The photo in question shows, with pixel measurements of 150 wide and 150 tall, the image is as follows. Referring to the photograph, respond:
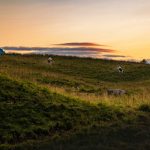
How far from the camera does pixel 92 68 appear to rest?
6378 centimetres

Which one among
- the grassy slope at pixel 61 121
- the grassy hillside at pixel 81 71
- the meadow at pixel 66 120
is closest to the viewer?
the meadow at pixel 66 120

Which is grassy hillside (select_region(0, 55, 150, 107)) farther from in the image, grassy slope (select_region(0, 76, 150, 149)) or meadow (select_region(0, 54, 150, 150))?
grassy slope (select_region(0, 76, 150, 149))

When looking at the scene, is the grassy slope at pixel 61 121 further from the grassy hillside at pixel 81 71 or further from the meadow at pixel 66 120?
the grassy hillside at pixel 81 71

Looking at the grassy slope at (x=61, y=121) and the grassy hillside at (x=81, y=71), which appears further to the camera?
the grassy hillside at (x=81, y=71)

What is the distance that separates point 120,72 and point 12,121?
38315 millimetres

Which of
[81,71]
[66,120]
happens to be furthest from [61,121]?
[81,71]

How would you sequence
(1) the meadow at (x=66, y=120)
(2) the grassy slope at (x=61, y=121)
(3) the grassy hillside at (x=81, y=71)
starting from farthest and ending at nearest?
(3) the grassy hillside at (x=81, y=71) < (2) the grassy slope at (x=61, y=121) < (1) the meadow at (x=66, y=120)

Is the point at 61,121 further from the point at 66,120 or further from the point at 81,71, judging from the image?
the point at 81,71

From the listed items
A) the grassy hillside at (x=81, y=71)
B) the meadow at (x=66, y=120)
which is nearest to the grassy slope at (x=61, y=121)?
the meadow at (x=66, y=120)

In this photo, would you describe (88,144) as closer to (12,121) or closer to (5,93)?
(12,121)

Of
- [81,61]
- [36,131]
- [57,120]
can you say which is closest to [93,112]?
[57,120]

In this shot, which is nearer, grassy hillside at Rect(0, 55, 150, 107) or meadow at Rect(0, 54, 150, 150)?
meadow at Rect(0, 54, 150, 150)

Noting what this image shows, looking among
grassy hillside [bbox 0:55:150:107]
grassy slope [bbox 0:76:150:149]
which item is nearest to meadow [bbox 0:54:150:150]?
grassy slope [bbox 0:76:150:149]

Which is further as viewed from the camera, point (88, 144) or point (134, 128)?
point (134, 128)
